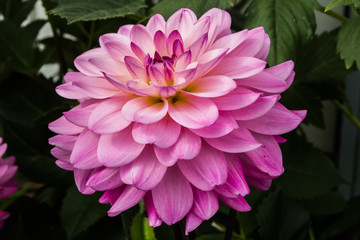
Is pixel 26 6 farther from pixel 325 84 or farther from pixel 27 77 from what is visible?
pixel 325 84

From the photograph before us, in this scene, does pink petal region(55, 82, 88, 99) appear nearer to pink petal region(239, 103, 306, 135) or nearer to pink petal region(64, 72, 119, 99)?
pink petal region(64, 72, 119, 99)

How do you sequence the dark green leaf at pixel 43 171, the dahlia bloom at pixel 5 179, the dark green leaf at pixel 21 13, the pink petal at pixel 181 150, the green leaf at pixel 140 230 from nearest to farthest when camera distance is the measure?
1. the pink petal at pixel 181 150
2. the green leaf at pixel 140 230
3. the dahlia bloom at pixel 5 179
4. the dark green leaf at pixel 43 171
5. the dark green leaf at pixel 21 13

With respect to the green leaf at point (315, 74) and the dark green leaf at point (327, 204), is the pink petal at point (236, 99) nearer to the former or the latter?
the green leaf at point (315, 74)

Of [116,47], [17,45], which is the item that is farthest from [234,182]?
[17,45]

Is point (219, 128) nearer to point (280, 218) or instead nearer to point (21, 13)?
point (280, 218)

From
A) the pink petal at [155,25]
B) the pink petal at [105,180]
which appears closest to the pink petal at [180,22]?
the pink petal at [155,25]

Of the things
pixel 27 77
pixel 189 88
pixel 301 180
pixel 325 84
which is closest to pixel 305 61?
pixel 325 84
